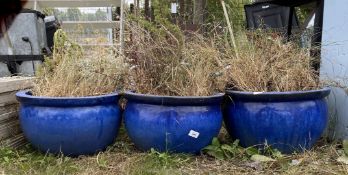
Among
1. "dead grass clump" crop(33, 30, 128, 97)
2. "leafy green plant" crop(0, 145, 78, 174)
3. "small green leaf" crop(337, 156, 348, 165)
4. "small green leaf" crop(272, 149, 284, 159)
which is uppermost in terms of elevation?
"dead grass clump" crop(33, 30, 128, 97)

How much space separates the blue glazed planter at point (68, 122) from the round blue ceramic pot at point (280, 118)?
81 centimetres

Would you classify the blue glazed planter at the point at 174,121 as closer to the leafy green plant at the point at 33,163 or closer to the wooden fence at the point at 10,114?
the leafy green plant at the point at 33,163

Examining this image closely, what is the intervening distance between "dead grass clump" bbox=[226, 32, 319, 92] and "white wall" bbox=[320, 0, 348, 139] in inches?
8.5

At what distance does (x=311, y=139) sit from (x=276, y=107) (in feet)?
1.14

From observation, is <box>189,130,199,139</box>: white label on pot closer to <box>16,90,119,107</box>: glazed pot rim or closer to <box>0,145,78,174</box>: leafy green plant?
<box>16,90,119,107</box>: glazed pot rim

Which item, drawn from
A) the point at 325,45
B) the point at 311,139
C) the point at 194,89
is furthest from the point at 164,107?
the point at 325,45

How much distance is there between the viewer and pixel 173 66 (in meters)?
2.74

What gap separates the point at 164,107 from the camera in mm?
2568

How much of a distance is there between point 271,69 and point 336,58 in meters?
0.58

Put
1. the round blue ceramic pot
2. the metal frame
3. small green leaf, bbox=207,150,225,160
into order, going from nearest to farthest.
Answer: the round blue ceramic pot < small green leaf, bbox=207,150,225,160 < the metal frame

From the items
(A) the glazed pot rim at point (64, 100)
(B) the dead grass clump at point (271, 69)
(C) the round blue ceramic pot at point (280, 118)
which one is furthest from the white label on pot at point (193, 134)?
(A) the glazed pot rim at point (64, 100)

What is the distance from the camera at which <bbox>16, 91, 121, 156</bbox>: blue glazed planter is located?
2561 mm

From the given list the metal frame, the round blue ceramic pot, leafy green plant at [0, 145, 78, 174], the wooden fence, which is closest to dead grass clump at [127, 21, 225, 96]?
the round blue ceramic pot

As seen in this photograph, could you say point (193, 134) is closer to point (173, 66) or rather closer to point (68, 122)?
point (173, 66)
